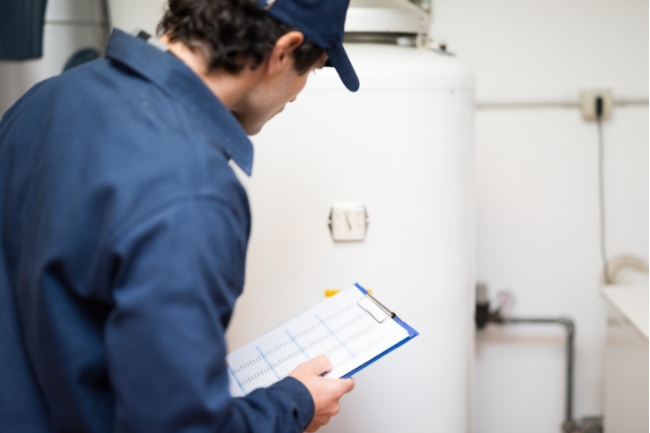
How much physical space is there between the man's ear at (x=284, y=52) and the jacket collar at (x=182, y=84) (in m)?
0.10

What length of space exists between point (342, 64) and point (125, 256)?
39 centimetres

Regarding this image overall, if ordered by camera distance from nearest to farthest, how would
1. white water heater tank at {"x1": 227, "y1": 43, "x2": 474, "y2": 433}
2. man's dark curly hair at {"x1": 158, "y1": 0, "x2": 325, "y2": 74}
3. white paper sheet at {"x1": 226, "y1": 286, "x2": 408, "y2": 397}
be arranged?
man's dark curly hair at {"x1": 158, "y1": 0, "x2": 325, "y2": 74}, white paper sheet at {"x1": 226, "y1": 286, "x2": 408, "y2": 397}, white water heater tank at {"x1": 227, "y1": 43, "x2": 474, "y2": 433}

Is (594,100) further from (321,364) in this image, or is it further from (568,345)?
(321,364)

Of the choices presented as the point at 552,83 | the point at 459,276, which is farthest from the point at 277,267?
the point at 552,83

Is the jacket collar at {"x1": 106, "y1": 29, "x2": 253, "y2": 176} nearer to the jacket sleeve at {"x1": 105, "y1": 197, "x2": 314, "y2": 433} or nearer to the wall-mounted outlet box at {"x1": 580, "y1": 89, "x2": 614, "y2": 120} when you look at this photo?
the jacket sleeve at {"x1": 105, "y1": 197, "x2": 314, "y2": 433}

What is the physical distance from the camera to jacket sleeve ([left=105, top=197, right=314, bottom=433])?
43 cm

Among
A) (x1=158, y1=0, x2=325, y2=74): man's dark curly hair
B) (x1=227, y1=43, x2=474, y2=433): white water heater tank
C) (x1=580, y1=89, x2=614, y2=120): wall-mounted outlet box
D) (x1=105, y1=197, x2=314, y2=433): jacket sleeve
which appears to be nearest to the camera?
(x1=105, y1=197, x2=314, y2=433): jacket sleeve

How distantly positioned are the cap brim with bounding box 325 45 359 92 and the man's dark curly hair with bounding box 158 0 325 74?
3.4 inches

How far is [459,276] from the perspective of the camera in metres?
1.03

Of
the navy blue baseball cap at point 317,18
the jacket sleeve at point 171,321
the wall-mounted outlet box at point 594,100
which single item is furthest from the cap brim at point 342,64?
the wall-mounted outlet box at point 594,100

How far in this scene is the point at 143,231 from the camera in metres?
0.43

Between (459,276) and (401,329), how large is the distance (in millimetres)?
378

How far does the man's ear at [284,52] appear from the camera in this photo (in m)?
0.60

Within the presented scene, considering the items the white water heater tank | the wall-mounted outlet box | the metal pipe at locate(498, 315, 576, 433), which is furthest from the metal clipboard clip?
the wall-mounted outlet box
